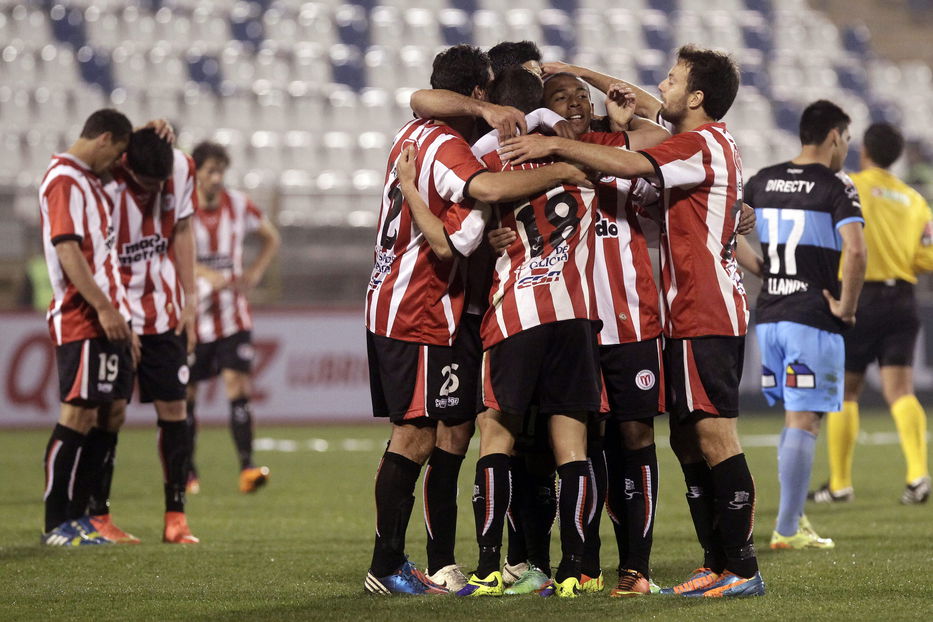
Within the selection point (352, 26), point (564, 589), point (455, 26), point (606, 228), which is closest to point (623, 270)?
point (606, 228)

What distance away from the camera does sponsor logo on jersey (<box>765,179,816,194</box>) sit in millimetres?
6246

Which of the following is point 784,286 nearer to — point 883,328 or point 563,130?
point 563,130

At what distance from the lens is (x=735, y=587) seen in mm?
4582

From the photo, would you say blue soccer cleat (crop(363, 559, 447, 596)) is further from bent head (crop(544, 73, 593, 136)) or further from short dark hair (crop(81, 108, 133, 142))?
short dark hair (crop(81, 108, 133, 142))

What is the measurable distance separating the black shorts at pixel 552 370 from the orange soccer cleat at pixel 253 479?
449cm

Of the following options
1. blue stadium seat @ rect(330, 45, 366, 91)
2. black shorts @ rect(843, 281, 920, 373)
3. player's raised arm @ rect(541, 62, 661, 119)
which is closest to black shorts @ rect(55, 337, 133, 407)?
player's raised arm @ rect(541, 62, 661, 119)

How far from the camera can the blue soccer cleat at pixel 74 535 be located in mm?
6199

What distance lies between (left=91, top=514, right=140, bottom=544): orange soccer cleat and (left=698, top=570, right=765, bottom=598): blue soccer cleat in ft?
10.2

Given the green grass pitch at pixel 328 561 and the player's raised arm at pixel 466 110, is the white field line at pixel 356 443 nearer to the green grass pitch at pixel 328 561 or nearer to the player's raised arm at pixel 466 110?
the green grass pitch at pixel 328 561

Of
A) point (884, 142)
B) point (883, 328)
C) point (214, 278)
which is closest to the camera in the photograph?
point (884, 142)

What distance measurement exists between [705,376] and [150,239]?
10.5ft

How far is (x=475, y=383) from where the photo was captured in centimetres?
483

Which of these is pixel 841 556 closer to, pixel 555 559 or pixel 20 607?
pixel 555 559

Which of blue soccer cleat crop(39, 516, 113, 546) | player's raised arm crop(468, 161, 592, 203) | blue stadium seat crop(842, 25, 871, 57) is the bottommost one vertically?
blue soccer cleat crop(39, 516, 113, 546)
